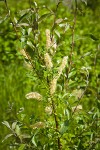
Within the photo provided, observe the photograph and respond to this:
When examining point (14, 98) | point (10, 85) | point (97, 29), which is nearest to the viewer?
point (14, 98)

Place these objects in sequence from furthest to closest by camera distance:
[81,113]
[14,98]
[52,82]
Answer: [14,98] → [81,113] → [52,82]

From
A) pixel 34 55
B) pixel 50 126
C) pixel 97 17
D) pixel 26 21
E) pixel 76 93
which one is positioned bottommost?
pixel 50 126

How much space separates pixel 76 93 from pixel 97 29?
3.93 metres

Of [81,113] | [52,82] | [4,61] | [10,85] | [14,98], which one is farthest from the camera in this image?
[4,61]

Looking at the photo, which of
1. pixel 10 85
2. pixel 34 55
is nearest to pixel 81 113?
pixel 34 55

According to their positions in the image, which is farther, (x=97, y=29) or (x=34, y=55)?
(x=97, y=29)

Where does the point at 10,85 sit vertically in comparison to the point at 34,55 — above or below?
below

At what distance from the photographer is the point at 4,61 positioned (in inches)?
211

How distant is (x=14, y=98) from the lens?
3697mm

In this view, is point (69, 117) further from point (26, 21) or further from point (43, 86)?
point (26, 21)

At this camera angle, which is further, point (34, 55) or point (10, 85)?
point (10, 85)

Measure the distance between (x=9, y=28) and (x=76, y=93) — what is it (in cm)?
418

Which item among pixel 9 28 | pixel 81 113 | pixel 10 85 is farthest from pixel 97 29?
pixel 81 113

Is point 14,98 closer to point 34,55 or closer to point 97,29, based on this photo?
point 34,55
